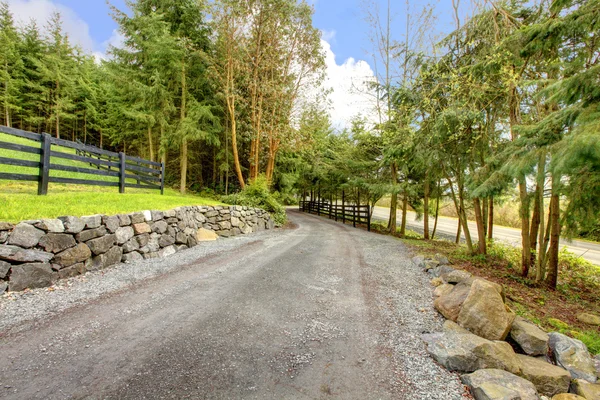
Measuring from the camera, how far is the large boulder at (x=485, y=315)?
102 inches

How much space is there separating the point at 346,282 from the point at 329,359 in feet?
6.47

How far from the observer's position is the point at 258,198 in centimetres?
1119

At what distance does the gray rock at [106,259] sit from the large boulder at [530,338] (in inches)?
223

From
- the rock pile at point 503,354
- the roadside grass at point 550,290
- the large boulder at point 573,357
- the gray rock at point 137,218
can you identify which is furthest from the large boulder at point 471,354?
the gray rock at point 137,218

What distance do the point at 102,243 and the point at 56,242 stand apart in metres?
0.68

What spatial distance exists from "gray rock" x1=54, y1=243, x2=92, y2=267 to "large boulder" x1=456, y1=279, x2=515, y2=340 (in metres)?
5.18

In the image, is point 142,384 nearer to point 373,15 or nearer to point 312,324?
point 312,324

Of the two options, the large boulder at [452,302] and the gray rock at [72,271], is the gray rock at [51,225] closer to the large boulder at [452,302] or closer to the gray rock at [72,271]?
the gray rock at [72,271]

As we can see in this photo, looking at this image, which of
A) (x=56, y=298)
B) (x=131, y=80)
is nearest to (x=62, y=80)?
(x=131, y=80)

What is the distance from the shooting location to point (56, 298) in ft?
9.87

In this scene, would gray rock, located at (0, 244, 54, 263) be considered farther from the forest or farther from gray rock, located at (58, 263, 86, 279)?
the forest

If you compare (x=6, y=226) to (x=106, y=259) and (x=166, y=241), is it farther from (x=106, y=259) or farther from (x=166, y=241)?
(x=166, y=241)

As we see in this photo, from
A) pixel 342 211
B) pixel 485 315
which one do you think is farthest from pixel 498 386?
pixel 342 211

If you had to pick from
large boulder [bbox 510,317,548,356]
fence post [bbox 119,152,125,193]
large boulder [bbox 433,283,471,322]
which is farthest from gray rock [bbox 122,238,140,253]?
large boulder [bbox 510,317,548,356]
